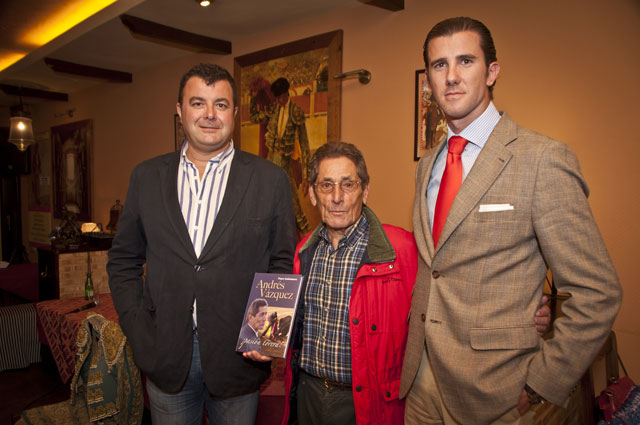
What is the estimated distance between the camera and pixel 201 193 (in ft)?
5.55

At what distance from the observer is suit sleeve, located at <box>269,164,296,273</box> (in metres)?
1.73

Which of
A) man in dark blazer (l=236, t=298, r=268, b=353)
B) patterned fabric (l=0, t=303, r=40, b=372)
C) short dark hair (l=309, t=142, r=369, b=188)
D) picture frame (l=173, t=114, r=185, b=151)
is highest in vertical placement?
picture frame (l=173, t=114, r=185, b=151)

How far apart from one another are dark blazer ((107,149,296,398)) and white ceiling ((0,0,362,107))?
2.57m

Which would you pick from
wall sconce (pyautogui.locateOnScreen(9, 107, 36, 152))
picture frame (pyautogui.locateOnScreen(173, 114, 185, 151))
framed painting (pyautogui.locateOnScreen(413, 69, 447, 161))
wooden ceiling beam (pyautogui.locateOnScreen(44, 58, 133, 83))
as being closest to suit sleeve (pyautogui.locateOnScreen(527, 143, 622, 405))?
framed painting (pyautogui.locateOnScreen(413, 69, 447, 161))

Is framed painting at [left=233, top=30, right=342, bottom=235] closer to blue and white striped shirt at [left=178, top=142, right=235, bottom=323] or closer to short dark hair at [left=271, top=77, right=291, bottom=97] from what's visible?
short dark hair at [left=271, top=77, right=291, bottom=97]

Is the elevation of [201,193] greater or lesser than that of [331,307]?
greater

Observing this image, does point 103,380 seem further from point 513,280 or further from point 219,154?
point 513,280

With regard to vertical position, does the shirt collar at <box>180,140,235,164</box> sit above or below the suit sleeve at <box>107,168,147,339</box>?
above

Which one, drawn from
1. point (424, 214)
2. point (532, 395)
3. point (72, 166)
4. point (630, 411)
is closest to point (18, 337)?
point (72, 166)

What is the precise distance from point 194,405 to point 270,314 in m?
0.56

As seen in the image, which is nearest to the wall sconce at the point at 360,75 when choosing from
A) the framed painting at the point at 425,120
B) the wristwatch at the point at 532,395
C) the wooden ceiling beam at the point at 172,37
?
the framed painting at the point at 425,120

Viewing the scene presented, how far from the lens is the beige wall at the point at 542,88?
2.35 meters

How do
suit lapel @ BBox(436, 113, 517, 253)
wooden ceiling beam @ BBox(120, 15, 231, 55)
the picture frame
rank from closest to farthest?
1. suit lapel @ BBox(436, 113, 517, 253)
2. wooden ceiling beam @ BBox(120, 15, 231, 55)
3. the picture frame

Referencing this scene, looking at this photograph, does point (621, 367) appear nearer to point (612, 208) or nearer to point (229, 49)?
point (612, 208)
